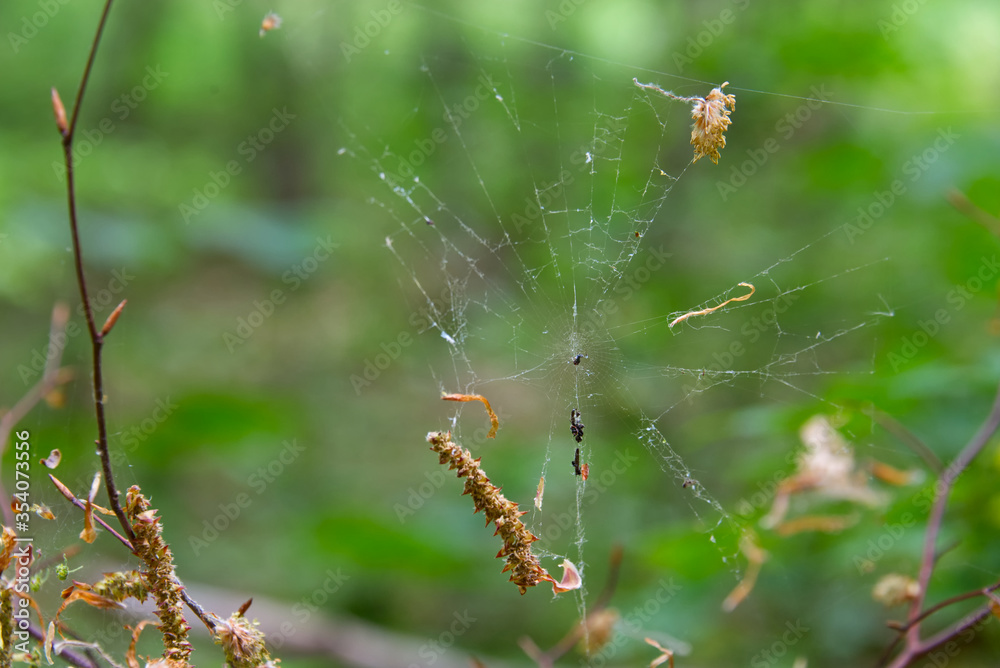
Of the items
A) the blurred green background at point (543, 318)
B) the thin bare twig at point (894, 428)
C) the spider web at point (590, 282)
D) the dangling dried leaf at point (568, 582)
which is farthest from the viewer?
the spider web at point (590, 282)

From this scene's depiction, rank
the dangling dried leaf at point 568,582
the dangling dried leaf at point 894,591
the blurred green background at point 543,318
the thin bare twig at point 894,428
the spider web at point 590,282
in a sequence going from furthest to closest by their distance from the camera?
the spider web at point 590,282
the blurred green background at point 543,318
the thin bare twig at point 894,428
the dangling dried leaf at point 894,591
the dangling dried leaf at point 568,582

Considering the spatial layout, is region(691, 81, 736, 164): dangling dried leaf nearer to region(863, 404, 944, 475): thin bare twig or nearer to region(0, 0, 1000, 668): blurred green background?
region(0, 0, 1000, 668): blurred green background

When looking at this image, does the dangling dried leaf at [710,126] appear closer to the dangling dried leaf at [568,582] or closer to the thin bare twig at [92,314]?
the dangling dried leaf at [568,582]

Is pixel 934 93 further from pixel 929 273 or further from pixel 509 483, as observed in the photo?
pixel 509 483

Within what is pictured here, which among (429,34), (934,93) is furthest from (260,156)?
(934,93)

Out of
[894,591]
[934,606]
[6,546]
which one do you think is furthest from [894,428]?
[6,546]

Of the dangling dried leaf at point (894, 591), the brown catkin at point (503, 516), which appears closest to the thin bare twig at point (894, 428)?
the dangling dried leaf at point (894, 591)

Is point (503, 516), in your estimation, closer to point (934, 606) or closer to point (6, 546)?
point (6, 546)
